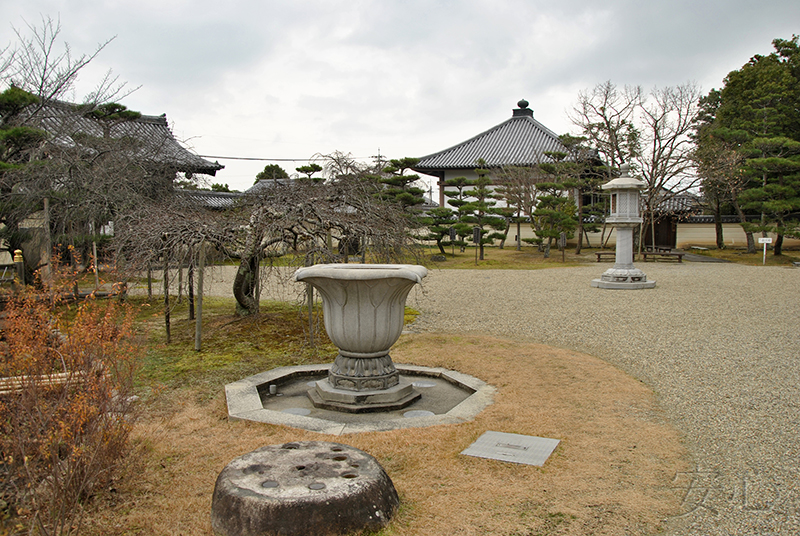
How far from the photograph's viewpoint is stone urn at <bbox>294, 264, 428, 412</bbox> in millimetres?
5035

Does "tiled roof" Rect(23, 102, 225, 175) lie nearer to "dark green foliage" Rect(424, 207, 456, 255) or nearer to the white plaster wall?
"dark green foliage" Rect(424, 207, 456, 255)

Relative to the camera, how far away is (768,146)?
21.5 metres

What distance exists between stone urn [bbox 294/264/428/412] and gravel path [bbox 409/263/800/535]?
2.54m

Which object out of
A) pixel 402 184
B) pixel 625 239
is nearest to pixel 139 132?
pixel 402 184

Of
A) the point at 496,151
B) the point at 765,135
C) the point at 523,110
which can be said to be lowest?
the point at 765,135

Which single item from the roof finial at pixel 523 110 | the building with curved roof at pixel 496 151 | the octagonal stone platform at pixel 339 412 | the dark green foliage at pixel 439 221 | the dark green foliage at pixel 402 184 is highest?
the roof finial at pixel 523 110

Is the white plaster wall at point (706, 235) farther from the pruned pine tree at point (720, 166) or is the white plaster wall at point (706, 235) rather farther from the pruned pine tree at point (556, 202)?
the pruned pine tree at point (556, 202)

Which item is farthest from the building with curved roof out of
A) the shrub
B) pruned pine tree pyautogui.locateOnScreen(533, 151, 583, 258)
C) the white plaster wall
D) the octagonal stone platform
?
the shrub

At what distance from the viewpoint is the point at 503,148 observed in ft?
94.3

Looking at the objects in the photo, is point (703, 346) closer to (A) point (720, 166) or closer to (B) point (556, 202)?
(B) point (556, 202)

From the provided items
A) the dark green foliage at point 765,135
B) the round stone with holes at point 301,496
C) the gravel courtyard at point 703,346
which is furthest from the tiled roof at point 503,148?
the round stone with holes at point 301,496

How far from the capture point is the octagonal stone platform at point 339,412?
14.8 feet

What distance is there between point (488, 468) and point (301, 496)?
1398mm

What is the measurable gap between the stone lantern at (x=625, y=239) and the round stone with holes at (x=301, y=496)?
12.2m
